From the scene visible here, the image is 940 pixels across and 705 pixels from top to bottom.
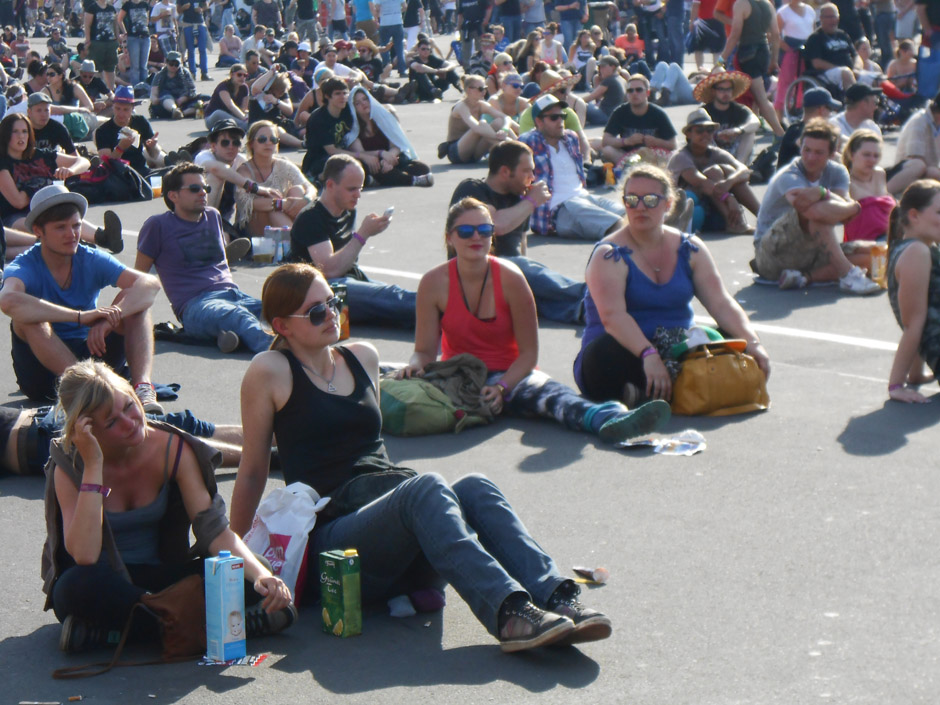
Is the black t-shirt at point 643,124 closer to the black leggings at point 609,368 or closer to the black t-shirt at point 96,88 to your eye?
the black leggings at point 609,368

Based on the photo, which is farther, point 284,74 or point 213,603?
point 284,74

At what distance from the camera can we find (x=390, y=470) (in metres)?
5.08

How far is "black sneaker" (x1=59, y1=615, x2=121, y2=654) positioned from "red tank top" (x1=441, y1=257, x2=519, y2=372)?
327cm

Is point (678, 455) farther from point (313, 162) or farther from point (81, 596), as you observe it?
point (313, 162)

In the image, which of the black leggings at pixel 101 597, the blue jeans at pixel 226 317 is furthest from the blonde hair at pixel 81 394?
the blue jeans at pixel 226 317

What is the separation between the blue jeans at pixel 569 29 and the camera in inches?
1204

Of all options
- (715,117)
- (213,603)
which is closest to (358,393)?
(213,603)

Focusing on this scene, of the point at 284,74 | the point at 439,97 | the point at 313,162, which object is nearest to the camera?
the point at 313,162

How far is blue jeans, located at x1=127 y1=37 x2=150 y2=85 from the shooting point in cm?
2981

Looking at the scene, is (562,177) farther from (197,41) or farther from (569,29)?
(197,41)

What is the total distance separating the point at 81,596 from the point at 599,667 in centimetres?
166

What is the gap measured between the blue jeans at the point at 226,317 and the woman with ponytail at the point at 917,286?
3.95m

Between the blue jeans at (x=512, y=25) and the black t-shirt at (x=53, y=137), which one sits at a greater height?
→ the blue jeans at (x=512, y=25)

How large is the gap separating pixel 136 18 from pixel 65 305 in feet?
75.4
